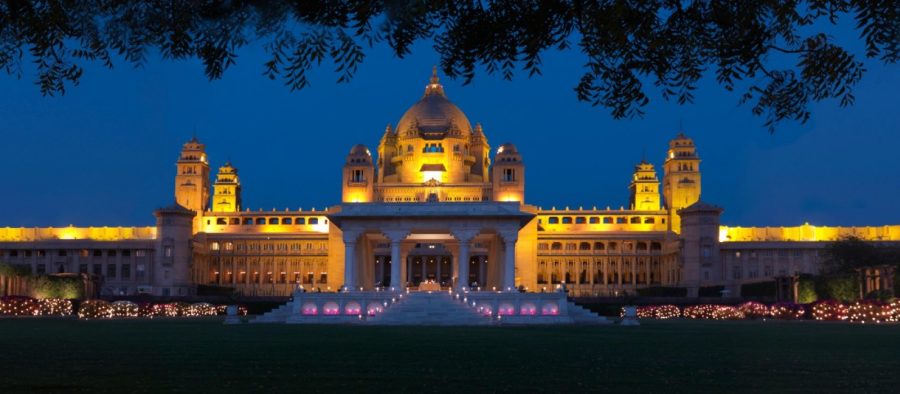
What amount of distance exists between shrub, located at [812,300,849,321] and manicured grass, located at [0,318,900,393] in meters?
28.4

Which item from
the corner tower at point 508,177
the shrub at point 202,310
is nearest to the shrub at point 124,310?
the shrub at point 202,310

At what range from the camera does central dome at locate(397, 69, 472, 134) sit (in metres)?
130

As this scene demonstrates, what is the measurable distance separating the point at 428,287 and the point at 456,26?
66.1m

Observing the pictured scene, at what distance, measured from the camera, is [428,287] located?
77062mm

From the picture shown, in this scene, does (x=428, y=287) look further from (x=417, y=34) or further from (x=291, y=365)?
(x=417, y=34)

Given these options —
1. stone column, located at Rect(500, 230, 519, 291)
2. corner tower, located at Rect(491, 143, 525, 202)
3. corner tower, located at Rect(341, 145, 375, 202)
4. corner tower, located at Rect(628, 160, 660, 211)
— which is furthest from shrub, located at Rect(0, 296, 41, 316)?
corner tower, located at Rect(628, 160, 660, 211)

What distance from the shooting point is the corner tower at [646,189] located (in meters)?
132

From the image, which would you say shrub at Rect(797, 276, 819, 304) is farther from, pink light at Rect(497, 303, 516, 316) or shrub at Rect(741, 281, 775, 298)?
pink light at Rect(497, 303, 516, 316)

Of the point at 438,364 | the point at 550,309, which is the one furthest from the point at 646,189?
the point at 438,364

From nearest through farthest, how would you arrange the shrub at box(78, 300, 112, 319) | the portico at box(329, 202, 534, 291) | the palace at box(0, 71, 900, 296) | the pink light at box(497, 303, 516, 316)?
1. the pink light at box(497, 303, 516, 316)
2. the shrub at box(78, 300, 112, 319)
3. the portico at box(329, 202, 534, 291)
4. the palace at box(0, 71, 900, 296)

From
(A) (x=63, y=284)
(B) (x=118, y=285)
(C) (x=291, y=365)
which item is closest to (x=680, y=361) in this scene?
(C) (x=291, y=365)

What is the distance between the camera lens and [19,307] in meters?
65.3

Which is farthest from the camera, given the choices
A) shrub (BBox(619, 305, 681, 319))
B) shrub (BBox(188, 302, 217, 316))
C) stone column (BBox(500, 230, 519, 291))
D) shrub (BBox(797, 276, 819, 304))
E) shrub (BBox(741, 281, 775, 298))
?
shrub (BBox(741, 281, 775, 298))

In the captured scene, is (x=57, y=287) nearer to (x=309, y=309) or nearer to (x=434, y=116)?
(x=309, y=309)
